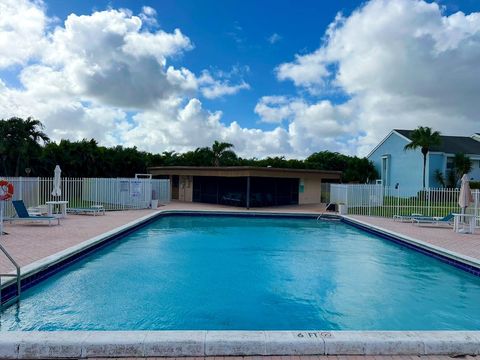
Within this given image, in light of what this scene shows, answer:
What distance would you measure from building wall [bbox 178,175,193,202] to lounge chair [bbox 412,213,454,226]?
1594 centimetres

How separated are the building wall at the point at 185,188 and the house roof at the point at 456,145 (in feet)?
67.1

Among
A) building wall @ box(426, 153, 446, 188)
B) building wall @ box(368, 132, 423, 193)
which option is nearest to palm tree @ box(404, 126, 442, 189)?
building wall @ box(426, 153, 446, 188)

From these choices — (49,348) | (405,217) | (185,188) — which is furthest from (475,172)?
(49,348)

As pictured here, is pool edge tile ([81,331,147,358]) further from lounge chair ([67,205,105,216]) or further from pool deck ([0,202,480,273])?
lounge chair ([67,205,105,216])

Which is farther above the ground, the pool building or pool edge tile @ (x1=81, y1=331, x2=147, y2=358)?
the pool building

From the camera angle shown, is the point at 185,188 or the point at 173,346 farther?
the point at 185,188

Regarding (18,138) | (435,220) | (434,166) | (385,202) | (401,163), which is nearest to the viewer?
(435,220)

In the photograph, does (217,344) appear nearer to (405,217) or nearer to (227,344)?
(227,344)

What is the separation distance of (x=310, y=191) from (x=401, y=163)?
39.2ft

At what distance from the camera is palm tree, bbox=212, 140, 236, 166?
113 ft

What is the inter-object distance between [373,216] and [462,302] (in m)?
12.4

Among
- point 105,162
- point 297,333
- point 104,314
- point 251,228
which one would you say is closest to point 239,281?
point 104,314

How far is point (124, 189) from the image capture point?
20.4 metres

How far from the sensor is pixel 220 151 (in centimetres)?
3459
